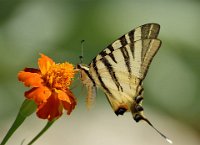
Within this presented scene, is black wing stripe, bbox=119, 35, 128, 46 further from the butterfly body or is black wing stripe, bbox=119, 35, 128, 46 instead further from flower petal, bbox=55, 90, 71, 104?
flower petal, bbox=55, 90, 71, 104

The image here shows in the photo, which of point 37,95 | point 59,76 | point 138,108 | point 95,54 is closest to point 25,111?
point 37,95

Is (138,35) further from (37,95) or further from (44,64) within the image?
(37,95)

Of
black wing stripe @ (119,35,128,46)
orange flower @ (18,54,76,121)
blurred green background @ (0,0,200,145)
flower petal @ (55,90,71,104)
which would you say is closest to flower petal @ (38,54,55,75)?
orange flower @ (18,54,76,121)

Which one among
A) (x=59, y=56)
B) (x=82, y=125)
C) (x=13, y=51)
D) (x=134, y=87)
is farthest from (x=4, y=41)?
(x=134, y=87)

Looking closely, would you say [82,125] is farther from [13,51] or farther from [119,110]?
[119,110]

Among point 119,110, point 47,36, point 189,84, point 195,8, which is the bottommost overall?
point 189,84
